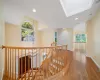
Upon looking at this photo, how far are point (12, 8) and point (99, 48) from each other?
411cm

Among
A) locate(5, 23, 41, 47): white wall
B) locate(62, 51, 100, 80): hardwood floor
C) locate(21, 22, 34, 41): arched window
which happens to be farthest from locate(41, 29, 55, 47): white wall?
locate(62, 51, 100, 80): hardwood floor

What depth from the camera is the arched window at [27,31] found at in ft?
23.9

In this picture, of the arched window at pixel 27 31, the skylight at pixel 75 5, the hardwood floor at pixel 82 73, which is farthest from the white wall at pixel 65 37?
the hardwood floor at pixel 82 73

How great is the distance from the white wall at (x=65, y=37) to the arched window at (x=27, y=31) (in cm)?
311

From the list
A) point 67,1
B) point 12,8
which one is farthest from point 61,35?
point 12,8

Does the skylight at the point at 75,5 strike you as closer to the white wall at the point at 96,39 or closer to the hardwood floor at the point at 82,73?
the white wall at the point at 96,39

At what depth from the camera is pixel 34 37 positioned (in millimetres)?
8477

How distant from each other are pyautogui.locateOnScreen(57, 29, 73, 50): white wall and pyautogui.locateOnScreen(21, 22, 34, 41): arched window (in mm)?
3106

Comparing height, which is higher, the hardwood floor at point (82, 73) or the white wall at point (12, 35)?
the white wall at point (12, 35)

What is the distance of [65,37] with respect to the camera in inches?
424

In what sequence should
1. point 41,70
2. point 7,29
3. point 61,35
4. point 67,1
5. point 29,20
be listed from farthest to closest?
1. point 61,35
2. point 29,20
3. point 7,29
4. point 67,1
5. point 41,70

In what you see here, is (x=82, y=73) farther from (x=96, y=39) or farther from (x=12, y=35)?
(x=12, y=35)

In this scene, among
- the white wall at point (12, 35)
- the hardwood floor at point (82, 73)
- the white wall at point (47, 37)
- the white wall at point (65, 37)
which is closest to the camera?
the hardwood floor at point (82, 73)

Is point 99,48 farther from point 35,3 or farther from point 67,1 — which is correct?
point 35,3
